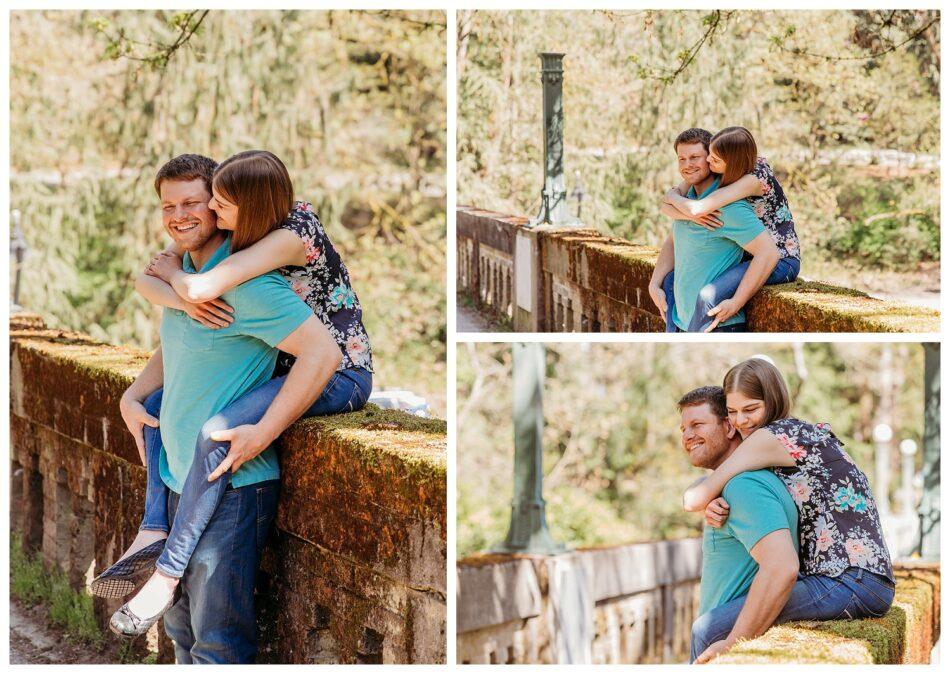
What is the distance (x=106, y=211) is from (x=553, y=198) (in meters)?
10.1

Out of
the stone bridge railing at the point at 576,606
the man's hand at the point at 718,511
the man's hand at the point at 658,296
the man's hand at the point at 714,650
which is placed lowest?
the stone bridge railing at the point at 576,606

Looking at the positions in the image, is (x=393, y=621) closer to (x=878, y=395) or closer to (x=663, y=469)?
(x=663, y=469)

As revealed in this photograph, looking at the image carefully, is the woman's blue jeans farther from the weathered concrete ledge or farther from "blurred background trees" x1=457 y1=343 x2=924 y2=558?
"blurred background trees" x1=457 y1=343 x2=924 y2=558

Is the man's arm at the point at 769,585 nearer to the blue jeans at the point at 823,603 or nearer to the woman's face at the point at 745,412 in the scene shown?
the blue jeans at the point at 823,603

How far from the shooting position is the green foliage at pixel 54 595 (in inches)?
168

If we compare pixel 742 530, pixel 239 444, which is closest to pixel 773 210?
pixel 742 530

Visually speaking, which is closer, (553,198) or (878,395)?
(553,198)

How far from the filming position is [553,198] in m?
5.08

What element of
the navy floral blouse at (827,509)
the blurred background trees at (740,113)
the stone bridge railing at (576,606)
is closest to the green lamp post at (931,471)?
the blurred background trees at (740,113)

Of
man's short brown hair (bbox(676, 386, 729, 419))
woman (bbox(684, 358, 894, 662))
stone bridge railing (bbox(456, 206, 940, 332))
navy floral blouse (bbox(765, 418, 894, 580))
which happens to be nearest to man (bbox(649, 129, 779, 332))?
stone bridge railing (bbox(456, 206, 940, 332))

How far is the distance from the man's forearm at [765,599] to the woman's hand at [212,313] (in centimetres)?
135

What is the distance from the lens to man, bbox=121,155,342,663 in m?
2.98

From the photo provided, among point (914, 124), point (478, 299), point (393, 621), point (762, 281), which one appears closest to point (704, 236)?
point (762, 281)

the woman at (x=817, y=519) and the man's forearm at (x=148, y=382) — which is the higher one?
the man's forearm at (x=148, y=382)
